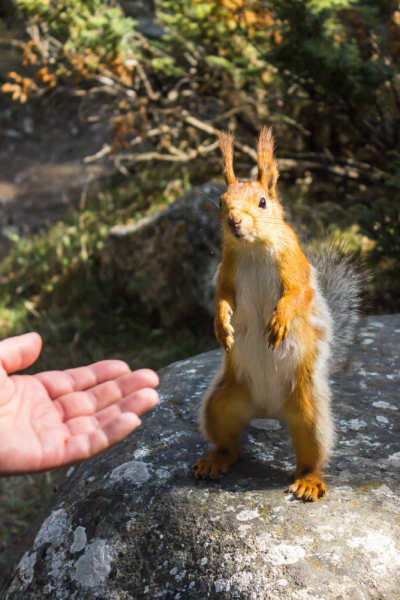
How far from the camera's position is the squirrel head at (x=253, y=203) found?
1.88 metres

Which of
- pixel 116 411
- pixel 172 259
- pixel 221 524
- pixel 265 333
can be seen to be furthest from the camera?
pixel 172 259

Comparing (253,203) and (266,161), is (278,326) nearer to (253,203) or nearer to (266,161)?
(253,203)

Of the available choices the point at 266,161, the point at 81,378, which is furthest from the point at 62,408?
the point at 266,161

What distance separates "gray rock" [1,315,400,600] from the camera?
1538 millimetres

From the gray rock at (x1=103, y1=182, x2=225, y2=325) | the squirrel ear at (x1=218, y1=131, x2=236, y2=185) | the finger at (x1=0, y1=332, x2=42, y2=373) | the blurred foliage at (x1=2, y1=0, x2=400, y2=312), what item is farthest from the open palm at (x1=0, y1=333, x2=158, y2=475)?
the gray rock at (x1=103, y1=182, x2=225, y2=325)

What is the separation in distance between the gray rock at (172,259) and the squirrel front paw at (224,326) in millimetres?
2212

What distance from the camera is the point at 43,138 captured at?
8.24 metres

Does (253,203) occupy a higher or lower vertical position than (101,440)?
higher

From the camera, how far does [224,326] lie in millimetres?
1935

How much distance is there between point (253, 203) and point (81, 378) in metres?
0.81

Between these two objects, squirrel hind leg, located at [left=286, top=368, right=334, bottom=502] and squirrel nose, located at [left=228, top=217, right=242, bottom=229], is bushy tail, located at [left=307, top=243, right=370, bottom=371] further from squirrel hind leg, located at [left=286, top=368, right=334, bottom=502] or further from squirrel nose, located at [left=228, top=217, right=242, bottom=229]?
squirrel nose, located at [left=228, top=217, right=242, bottom=229]

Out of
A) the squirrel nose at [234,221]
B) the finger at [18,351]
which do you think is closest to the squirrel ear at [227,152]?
the squirrel nose at [234,221]

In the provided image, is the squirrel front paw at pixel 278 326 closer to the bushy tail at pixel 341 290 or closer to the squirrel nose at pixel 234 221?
the squirrel nose at pixel 234 221

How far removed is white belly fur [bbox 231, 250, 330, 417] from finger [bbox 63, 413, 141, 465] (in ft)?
1.58
